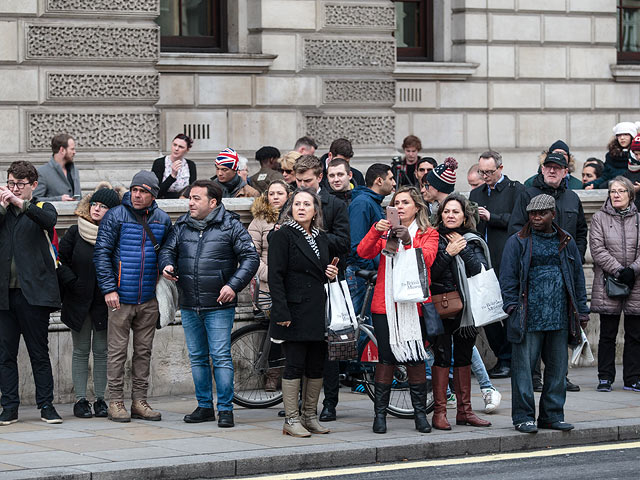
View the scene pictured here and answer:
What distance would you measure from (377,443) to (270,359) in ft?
6.01

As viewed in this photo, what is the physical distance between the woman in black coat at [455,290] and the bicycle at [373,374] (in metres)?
0.28

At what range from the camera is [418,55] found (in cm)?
2159

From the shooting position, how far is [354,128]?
1862 cm

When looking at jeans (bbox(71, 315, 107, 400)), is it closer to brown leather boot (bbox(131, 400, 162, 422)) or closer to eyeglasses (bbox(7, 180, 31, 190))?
brown leather boot (bbox(131, 400, 162, 422))

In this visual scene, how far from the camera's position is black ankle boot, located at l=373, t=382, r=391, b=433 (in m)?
10.4

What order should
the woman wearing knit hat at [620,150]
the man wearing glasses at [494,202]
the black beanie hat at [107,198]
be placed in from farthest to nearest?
the woman wearing knit hat at [620,150], the man wearing glasses at [494,202], the black beanie hat at [107,198]

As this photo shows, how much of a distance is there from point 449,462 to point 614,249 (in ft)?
11.8

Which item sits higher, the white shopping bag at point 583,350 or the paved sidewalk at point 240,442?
the white shopping bag at point 583,350

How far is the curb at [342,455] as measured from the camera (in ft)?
29.3

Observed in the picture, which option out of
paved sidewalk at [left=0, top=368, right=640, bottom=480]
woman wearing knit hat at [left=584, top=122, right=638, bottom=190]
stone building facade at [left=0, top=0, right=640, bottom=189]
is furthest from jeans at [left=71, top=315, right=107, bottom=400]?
woman wearing knit hat at [left=584, top=122, right=638, bottom=190]

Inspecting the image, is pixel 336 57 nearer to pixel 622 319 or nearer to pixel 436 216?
pixel 622 319

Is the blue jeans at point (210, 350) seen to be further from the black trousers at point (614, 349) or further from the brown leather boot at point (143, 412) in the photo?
the black trousers at point (614, 349)

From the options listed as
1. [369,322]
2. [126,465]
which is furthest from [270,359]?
[126,465]

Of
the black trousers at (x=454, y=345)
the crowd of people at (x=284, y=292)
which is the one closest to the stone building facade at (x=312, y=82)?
the crowd of people at (x=284, y=292)
